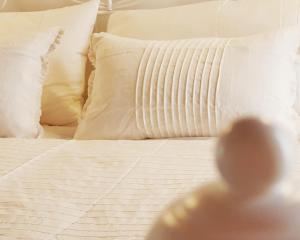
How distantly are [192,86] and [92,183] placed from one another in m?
0.47

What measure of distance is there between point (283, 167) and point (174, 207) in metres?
0.09

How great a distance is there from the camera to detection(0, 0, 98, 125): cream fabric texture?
1.90 m

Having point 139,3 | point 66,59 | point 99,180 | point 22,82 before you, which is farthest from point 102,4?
point 99,180

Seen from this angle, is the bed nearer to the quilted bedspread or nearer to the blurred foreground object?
the quilted bedspread

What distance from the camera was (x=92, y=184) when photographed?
3.81ft

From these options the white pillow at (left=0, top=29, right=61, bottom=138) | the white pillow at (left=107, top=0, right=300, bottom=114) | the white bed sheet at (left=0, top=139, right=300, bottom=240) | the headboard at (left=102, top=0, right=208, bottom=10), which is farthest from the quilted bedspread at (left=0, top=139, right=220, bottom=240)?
the headboard at (left=102, top=0, right=208, bottom=10)

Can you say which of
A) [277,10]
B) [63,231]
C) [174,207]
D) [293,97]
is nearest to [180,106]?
[293,97]

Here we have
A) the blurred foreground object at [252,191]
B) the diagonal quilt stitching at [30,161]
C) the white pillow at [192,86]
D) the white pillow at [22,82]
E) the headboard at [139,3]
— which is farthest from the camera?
the headboard at [139,3]

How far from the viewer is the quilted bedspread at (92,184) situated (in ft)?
3.03

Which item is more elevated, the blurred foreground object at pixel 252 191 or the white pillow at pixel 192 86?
the blurred foreground object at pixel 252 191

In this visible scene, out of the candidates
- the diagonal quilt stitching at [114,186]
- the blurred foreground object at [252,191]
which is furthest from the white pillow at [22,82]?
the blurred foreground object at [252,191]

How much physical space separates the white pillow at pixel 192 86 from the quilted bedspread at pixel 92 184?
0.07 metres

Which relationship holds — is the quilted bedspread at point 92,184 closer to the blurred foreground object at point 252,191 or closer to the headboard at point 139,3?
the blurred foreground object at point 252,191

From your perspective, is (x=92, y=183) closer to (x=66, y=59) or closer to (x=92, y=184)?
(x=92, y=184)
